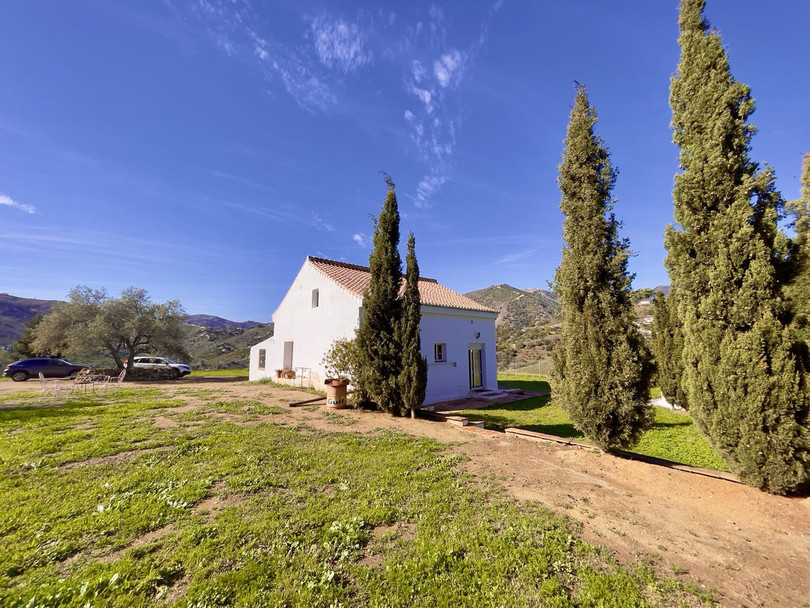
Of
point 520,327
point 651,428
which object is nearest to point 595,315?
point 651,428

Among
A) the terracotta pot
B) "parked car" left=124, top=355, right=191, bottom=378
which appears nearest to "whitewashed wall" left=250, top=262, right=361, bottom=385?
the terracotta pot

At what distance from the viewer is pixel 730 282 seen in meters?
4.63

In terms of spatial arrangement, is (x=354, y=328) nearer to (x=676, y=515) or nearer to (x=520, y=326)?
(x=676, y=515)

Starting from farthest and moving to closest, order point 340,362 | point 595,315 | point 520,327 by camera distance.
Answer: point 520,327 < point 340,362 < point 595,315

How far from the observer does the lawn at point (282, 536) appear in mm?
2660

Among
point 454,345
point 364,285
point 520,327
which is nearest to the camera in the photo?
point 454,345

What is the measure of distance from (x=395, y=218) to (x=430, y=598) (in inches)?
402

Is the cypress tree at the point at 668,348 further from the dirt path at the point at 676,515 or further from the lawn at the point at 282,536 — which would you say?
the lawn at the point at 282,536

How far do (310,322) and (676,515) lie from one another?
14552 millimetres

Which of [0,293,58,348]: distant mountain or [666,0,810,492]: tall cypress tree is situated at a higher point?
[0,293,58,348]: distant mountain

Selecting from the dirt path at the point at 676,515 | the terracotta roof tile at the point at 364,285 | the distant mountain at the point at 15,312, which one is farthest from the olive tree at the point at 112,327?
the distant mountain at the point at 15,312

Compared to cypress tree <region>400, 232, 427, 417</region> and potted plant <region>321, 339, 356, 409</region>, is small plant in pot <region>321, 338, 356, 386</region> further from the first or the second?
cypress tree <region>400, 232, 427, 417</region>

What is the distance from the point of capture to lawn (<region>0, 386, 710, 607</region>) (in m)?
2.66

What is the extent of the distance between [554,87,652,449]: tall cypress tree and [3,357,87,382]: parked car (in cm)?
3051
